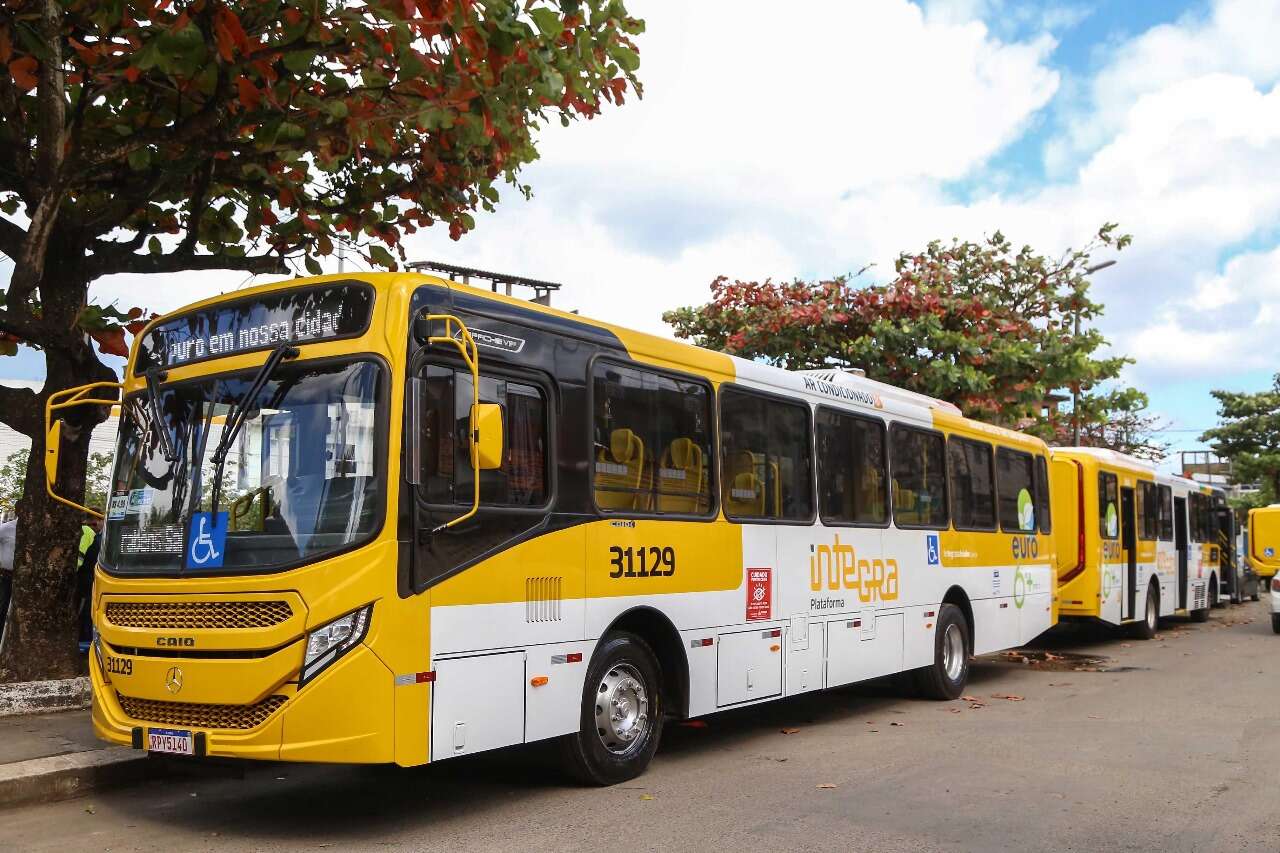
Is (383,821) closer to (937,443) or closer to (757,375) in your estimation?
(757,375)

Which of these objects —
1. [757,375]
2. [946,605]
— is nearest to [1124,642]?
[946,605]

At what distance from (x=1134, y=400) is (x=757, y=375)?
1424 cm

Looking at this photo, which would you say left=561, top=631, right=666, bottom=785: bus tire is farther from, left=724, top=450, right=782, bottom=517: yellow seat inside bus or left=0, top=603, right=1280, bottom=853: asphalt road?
left=724, top=450, right=782, bottom=517: yellow seat inside bus

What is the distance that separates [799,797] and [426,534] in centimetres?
286

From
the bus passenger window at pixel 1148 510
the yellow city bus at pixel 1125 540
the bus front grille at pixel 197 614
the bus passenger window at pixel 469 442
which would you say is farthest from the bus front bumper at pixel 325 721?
the bus passenger window at pixel 1148 510

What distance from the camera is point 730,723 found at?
10.7 metres

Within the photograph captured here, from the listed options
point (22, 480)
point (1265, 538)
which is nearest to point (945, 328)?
point (1265, 538)

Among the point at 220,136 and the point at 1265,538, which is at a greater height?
the point at 220,136

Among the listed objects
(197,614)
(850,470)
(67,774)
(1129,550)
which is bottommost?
(67,774)

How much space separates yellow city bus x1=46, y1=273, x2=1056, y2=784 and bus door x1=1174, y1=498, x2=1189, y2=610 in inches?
576

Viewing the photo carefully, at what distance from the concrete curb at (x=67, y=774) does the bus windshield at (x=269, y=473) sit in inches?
A: 56.7

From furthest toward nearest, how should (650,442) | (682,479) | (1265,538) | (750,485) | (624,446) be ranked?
(1265,538)
(750,485)
(682,479)
(650,442)
(624,446)

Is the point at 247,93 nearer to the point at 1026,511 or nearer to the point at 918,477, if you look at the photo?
the point at 918,477

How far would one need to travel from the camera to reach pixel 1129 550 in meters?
18.6
